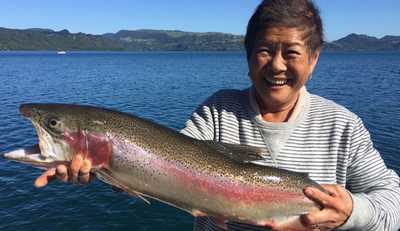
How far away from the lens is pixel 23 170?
73.6 feet

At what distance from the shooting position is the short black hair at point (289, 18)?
394 centimetres

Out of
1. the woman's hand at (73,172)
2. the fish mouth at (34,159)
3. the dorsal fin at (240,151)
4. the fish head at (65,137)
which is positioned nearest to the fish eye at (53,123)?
the fish head at (65,137)

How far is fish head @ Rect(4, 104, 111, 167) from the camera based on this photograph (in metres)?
3.98

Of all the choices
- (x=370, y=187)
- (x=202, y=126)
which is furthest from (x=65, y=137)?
(x=370, y=187)

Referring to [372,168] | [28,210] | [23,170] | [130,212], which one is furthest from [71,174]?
[23,170]

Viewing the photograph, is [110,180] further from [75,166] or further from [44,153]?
[44,153]

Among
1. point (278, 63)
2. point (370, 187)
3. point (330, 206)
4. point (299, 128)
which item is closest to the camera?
point (330, 206)

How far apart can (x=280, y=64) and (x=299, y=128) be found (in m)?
0.74

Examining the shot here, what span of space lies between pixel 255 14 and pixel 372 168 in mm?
1975

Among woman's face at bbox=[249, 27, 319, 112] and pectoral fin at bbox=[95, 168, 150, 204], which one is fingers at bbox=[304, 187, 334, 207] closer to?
woman's face at bbox=[249, 27, 319, 112]

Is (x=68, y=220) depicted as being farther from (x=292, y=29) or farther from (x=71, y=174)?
(x=292, y=29)

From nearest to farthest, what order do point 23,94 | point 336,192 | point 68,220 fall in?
point 336,192, point 68,220, point 23,94

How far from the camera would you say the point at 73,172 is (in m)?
3.89

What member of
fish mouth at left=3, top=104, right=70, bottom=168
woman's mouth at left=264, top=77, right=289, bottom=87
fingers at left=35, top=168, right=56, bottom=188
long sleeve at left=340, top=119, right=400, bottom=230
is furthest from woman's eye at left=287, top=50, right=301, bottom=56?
fingers at left=35, top=168, right=56, bottom=188
